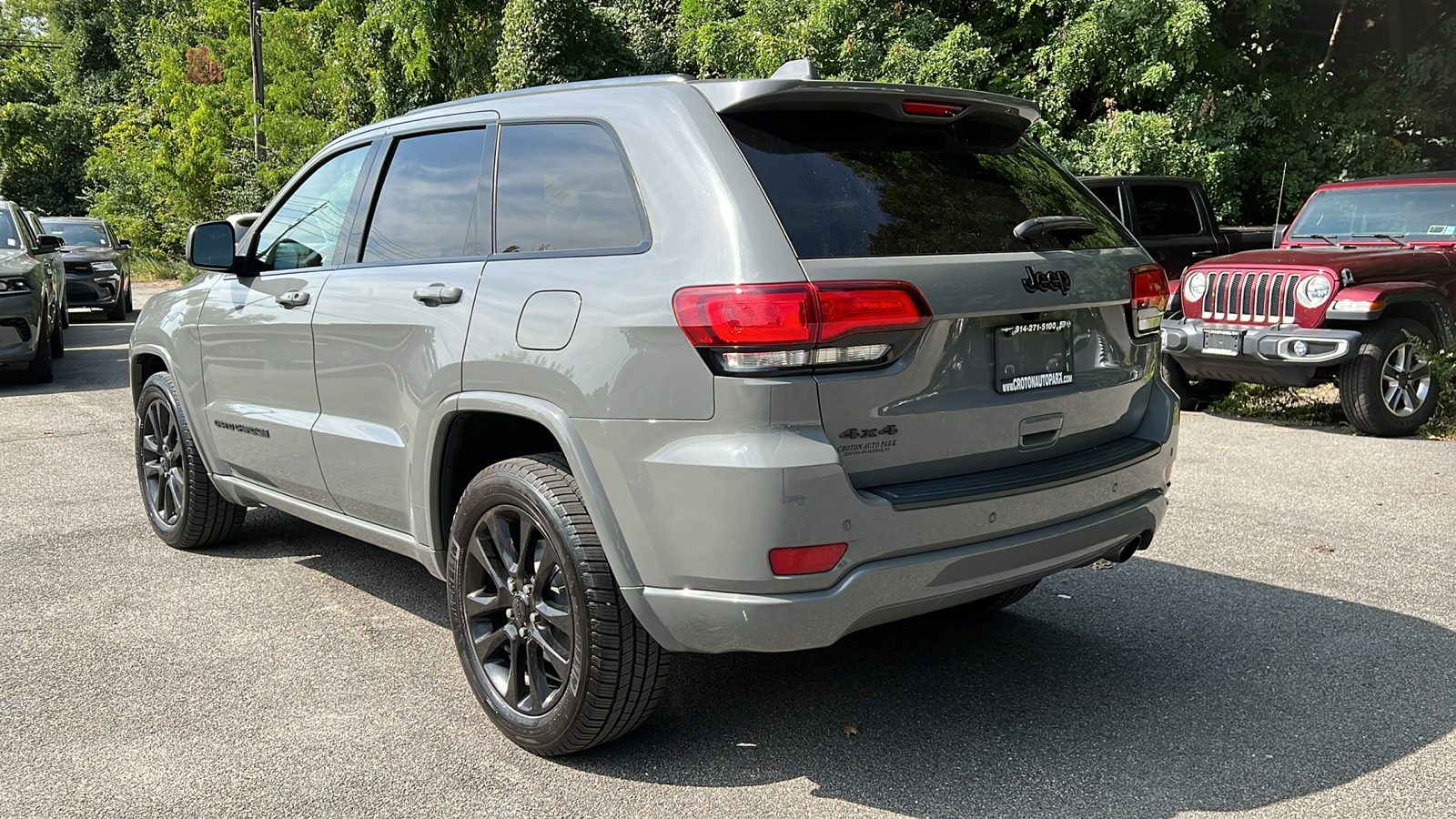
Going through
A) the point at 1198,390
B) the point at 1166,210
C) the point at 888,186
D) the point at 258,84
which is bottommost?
the point at 1198,390

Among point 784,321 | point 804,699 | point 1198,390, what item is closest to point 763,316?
point 784,321

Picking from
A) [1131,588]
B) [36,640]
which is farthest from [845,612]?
[36,640]

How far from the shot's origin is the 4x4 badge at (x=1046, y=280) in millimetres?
3354

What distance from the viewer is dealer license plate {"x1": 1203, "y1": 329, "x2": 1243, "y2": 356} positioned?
8703 millimetres

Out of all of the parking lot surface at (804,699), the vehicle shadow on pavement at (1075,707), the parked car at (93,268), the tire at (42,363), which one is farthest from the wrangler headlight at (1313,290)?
the parked car at (93,268)

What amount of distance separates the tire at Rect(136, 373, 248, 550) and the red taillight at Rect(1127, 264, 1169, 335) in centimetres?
393

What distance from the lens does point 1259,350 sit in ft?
28.2

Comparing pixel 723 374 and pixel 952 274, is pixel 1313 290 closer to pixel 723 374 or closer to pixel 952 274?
pixel 952 274

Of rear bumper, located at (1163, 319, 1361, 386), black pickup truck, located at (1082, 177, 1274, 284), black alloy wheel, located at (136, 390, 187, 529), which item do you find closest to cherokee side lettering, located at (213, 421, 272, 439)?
black alloy wheel, located at (136, 390, 187, 529)

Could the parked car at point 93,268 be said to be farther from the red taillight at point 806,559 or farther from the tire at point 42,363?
the red taillight at point 806,559

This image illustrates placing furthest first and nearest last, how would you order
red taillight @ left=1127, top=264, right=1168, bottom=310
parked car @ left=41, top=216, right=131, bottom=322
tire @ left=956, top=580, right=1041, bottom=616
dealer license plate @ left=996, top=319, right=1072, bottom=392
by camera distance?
parked car @ left=41, top=216, right=131, bottom=322, tire @ left=956, top=580, right=1041, bottom=616, red taillight @ left=1127, top=264, right=1168, bottom=310, dealer license plate @ left=996, top=319, right=1072, bottom=392

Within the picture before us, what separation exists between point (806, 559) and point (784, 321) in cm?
57

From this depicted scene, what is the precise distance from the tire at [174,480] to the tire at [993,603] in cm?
330

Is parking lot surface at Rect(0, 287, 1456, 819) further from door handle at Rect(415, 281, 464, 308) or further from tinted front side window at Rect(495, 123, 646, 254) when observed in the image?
tinted front side window at Rect(495, 123, 646, 254)
